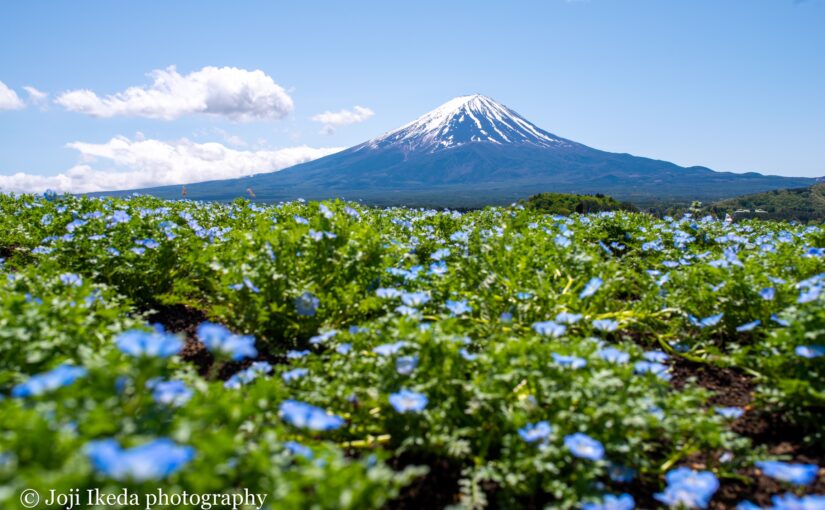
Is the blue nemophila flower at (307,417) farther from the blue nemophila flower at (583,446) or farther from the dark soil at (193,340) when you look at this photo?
the dark soil at (193,340)

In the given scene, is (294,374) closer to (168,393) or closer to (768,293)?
(168,393)

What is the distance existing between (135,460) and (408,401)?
1232 millimetres

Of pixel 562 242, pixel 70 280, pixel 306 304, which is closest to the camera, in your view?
pixel 70 280

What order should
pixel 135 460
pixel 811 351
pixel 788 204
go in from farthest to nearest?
pixel 788 204 → pixel 811 351 → pixel 135 460

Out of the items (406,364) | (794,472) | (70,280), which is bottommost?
(794,472)

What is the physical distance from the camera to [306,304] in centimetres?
377

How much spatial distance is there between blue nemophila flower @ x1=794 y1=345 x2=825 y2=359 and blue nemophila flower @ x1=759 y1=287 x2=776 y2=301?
3.53 feet

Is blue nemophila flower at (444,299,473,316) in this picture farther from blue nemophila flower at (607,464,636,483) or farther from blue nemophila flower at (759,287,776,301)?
blue nemophila flower at (759,287,776,301)

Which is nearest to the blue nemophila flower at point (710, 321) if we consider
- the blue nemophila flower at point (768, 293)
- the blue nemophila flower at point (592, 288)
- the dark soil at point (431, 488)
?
the blue nemophila flower at point (768, 293)

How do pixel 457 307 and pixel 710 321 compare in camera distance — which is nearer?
pixel 457 307

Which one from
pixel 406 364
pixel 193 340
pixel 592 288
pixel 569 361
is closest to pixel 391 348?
pixel 406 364

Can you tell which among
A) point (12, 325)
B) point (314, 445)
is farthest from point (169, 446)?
point (12, 325)

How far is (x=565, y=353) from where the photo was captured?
246cm

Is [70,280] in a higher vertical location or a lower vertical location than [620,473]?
higher
